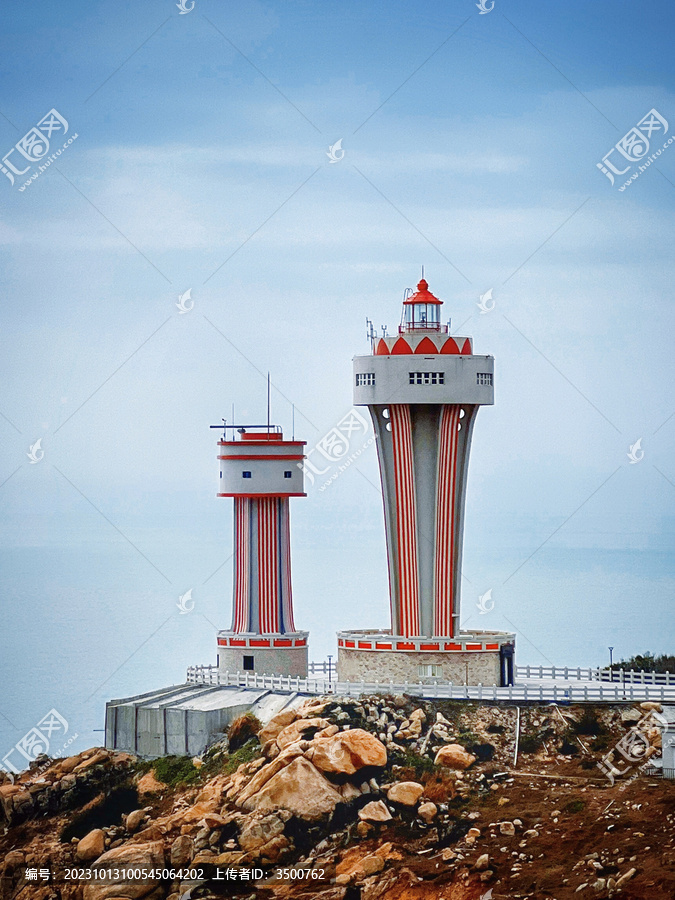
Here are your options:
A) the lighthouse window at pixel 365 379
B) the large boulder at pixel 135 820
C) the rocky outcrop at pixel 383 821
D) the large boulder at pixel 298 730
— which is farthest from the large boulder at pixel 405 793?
the lighthouse window at pixel 365 379


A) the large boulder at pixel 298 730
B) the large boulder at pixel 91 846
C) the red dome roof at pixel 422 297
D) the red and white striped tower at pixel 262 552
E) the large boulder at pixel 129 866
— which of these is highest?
the red dome roof at pixel 422 297

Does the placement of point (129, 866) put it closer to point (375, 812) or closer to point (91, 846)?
point (91, 846)

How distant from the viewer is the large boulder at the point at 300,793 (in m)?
58.4

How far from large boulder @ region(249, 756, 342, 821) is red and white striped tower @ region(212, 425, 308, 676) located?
34.8 ft

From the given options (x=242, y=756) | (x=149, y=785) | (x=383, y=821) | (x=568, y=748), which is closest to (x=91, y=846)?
(x=149, y=785)

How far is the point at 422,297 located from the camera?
67.1 metres

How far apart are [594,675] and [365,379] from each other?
40.8 ft

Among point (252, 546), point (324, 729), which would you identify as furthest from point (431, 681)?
point (252, 546)

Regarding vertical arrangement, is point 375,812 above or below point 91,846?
above

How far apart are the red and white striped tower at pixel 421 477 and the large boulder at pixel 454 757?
18.3ft

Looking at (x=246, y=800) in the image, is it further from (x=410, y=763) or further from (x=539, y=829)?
(x=539, y=829)

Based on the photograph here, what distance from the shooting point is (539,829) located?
183ft

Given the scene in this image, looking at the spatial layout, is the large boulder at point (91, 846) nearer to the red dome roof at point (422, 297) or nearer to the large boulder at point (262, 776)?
the large boulder at point (262, 776)

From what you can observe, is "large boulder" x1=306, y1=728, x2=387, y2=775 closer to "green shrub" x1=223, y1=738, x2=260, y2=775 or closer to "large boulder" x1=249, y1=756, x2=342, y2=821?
"large boulder" x1=249, y1=756, x2=342, y2=821
